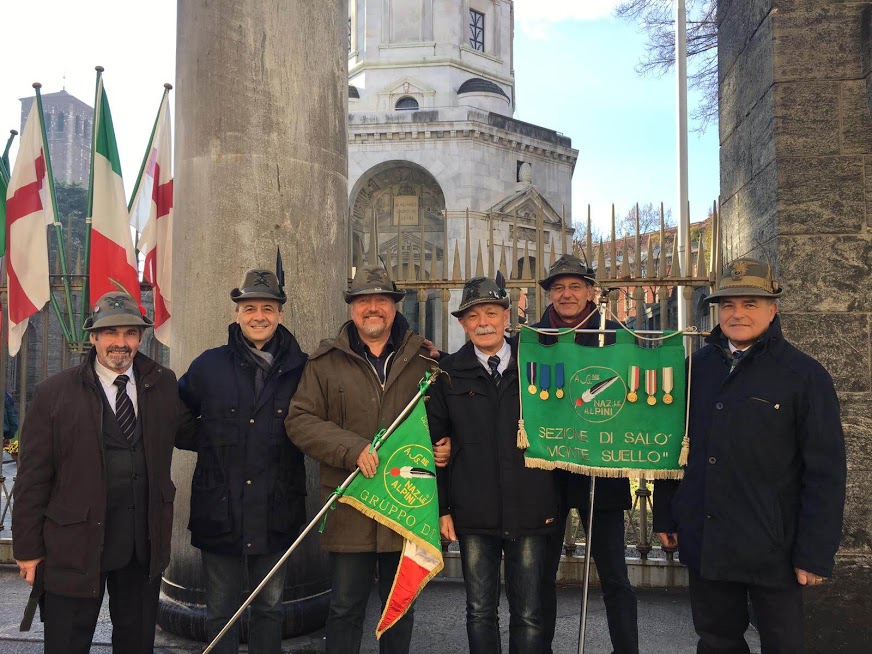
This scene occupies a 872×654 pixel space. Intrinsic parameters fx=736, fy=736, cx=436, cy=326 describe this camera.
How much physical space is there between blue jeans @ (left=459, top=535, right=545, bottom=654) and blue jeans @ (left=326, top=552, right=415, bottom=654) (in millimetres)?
363

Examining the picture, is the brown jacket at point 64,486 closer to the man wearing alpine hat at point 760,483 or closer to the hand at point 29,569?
the hand at point 29,569

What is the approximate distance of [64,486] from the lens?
348cm

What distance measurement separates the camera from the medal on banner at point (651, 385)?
3883mm

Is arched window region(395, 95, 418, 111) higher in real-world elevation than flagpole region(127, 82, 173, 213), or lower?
higher

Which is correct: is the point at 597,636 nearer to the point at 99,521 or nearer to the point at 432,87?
the point at 99,521

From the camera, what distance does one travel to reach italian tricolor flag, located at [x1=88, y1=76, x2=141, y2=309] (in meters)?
6.46

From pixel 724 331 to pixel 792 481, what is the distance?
745 millimetres

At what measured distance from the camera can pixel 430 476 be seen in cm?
377

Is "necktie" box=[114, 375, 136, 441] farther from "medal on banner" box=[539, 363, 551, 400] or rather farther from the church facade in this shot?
the church facade

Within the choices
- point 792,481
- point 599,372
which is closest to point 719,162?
point 599,372

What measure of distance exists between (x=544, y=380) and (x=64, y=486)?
243 cm

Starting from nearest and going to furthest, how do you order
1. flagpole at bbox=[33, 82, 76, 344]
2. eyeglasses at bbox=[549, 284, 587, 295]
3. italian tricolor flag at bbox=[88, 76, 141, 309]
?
eyeglasses at bbox=[549, 284, 587, 295], italian tricolor flag at bbox=[88, 76, 141, 309], flagpole at bbox=[33, 82, 76, 344]

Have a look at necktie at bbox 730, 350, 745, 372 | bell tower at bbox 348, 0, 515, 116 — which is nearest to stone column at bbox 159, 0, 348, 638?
necktie at bbox 730, 350, 745, 372

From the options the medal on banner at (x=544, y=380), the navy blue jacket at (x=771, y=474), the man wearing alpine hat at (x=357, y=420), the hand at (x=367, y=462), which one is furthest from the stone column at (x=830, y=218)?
the hand at (x=367, y=462)
